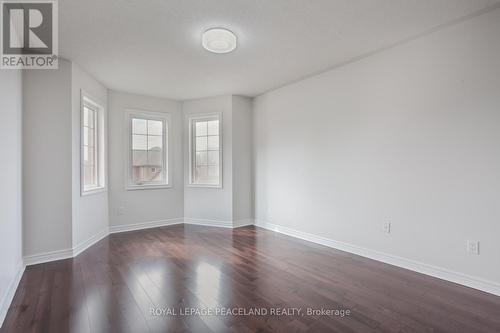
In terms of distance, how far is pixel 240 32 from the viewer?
2.59 m

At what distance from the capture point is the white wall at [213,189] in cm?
479

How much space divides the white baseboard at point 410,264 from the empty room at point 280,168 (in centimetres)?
2

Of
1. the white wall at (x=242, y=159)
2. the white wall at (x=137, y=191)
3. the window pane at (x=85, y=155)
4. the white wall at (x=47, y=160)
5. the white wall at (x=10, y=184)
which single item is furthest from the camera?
the white wall at (x=242, y=159)

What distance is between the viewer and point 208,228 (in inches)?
185

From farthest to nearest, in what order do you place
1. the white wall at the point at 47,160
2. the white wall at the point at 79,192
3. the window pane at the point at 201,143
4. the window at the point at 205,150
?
the window pane at the point at 201,143 → the window at the point at 205,150 → the white wall at the point at 79,192 → the white wall at the point at 47,160

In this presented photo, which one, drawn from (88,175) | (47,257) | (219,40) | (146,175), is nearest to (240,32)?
(219,40)

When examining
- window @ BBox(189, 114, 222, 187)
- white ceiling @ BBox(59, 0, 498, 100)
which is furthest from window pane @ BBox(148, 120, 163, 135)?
white ceiling @ BBox(59, 0, 498, 100)

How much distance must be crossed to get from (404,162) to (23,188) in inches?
171

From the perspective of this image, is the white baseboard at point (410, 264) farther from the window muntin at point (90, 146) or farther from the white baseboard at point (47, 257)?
the window muntin at point (90, 146)

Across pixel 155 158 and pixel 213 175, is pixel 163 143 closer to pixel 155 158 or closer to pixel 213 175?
pixel 155 158

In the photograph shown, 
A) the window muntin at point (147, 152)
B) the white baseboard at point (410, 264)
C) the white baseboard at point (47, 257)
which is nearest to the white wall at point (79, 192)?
the white baseboard at point (47, 257)

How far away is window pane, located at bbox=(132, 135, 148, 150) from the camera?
470cm

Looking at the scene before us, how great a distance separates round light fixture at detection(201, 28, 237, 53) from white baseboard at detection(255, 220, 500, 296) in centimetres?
286

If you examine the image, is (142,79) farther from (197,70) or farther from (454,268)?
(454,268)
